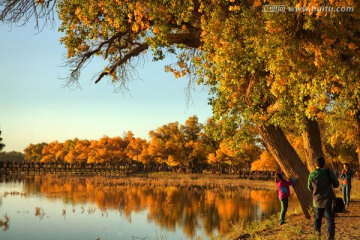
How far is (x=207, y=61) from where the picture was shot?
12.7 metres

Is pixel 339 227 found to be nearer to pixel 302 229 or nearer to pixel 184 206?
pixel 302 229

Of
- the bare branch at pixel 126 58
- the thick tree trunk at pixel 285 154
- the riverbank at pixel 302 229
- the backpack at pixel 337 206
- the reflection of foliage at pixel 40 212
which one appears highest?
the bare branch at pixel 126 58

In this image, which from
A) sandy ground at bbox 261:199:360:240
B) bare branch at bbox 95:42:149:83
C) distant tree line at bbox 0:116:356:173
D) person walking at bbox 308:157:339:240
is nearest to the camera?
person walking at bbox 308:157:339:240

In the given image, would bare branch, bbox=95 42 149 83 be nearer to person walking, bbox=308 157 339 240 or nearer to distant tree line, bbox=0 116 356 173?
person walking, bbox=308 157 339 240

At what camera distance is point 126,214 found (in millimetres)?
28766

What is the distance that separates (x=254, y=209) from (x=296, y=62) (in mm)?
21899

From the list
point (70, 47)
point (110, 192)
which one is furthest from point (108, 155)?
point (70, 47)

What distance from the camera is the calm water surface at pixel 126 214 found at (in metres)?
23.1

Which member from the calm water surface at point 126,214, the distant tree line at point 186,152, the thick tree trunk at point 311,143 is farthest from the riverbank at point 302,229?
the distant tree line at point 186,152

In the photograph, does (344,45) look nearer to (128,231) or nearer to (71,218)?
(128,231)

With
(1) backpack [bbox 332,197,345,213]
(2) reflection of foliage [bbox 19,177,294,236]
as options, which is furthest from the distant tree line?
(1) backpack [bbox 332,197,345,213]

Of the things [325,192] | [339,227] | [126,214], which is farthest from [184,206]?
[325,192]

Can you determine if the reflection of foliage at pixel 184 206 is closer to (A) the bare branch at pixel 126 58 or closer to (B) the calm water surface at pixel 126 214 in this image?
(B) the calm water surface at pixel 126 214

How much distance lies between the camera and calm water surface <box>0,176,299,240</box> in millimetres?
23062
